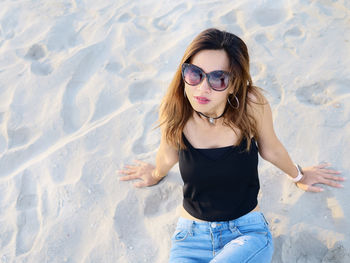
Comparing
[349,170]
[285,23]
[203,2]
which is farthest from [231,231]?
[203,2]

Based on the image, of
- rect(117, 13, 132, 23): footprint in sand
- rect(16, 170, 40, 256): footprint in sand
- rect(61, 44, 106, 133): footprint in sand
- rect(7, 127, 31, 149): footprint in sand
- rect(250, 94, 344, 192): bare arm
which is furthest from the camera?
rect(117, 13, 132, 23): footprint in sand

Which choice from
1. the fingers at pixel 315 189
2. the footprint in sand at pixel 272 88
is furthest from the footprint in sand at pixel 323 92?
the fingers at pixel 315 189

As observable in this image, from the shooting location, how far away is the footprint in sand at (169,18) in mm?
3865

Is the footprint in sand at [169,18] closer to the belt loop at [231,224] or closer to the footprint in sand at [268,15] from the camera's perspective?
the footprint in sand at [268,15]

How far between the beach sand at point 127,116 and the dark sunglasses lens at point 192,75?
1.05 m

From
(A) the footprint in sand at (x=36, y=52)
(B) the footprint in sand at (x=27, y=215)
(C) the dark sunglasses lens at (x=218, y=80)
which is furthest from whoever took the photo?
(A) the footprint in sand at (x=36, y=52)

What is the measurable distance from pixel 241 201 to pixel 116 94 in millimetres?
1737

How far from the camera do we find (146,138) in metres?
2.94

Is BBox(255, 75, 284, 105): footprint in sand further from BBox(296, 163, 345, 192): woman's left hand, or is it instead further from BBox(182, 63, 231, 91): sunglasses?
BBox(182, 63, 231, 91): sunglasses

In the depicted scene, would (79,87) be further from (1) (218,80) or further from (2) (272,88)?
(1) (218,80)

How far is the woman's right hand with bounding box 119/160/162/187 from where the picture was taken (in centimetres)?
262

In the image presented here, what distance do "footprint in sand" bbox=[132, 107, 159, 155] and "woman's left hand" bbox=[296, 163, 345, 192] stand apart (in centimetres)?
118

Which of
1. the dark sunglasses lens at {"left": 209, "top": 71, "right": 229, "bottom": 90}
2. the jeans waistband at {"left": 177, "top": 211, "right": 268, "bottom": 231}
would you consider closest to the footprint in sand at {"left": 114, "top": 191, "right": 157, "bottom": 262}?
the jeans waistband at {"left": 177, "top": 211, "right": 268, "bottom": 231}

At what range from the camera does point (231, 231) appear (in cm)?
199
